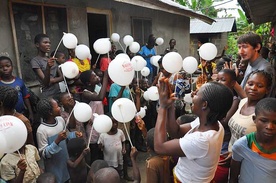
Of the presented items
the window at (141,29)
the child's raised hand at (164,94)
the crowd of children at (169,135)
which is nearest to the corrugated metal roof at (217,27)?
the window at (141,29)

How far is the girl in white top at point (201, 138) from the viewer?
4.30ft

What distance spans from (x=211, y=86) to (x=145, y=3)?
4028 mm

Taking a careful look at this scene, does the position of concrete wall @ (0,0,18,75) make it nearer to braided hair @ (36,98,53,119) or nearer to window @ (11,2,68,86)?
window @ (11,2,68,86)

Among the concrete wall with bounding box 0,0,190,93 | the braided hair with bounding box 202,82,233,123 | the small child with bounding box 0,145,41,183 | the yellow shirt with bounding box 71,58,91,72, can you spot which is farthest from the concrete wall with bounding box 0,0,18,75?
the braided hair with bounding box 202,82,233,123

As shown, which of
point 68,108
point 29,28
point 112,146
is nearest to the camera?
point 68,108

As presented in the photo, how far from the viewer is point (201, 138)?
4.25ft

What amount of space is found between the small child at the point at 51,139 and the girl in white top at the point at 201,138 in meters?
1.30

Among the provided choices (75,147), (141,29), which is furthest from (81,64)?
(141,29)

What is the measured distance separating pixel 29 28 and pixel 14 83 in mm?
1229

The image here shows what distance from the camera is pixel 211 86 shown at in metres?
1.36

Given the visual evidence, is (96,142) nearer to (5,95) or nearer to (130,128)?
(130,128)

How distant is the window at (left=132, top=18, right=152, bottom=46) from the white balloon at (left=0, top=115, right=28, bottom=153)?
4.75 meters

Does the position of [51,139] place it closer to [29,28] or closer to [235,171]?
[235,171]

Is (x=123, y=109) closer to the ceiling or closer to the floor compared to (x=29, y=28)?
closer to the floor
